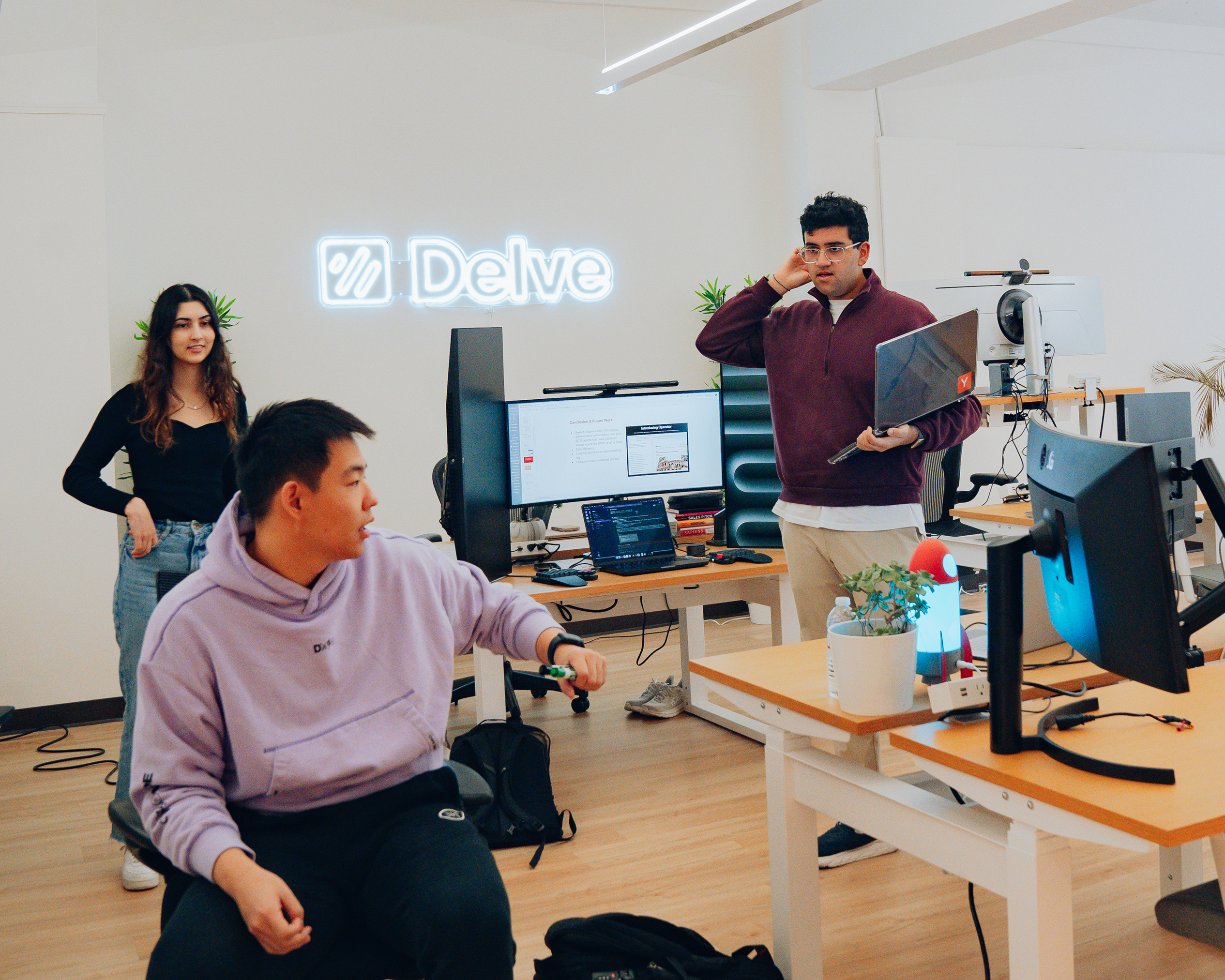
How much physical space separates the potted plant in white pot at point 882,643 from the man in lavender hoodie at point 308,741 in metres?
0.41

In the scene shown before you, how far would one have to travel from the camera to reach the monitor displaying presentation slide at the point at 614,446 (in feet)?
11.6

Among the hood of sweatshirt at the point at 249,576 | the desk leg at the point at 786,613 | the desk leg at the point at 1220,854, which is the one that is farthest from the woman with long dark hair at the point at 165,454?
the desk leg at the point at 1220,854

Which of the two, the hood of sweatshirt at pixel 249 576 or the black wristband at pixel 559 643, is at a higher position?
the hood of sweatshirt at pixel 249 576

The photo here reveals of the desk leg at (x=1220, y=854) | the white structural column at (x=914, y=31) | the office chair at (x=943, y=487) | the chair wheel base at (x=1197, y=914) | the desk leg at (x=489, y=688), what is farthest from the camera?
the white structural column at (x=914, y=31)

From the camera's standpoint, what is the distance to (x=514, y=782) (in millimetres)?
3160

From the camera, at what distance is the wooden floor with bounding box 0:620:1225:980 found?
2.38 metres

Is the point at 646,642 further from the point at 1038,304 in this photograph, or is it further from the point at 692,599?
the point at 1038,304

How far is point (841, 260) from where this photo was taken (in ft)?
9.08

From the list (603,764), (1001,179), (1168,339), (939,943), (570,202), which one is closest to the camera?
(939,943)

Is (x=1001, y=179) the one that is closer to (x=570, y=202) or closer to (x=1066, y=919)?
(x=570, y=202)

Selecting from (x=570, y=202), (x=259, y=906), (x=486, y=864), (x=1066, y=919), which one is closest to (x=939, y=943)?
(x=1066, y=919)

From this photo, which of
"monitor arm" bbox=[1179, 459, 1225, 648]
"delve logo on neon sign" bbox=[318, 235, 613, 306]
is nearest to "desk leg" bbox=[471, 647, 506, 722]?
"monitor arm" bbox=[1179, 459, 1225, 648]

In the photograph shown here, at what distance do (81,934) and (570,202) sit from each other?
421 centimetres

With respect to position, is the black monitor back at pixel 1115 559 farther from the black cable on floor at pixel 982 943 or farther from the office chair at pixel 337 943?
the office chair at pixel 337 943
